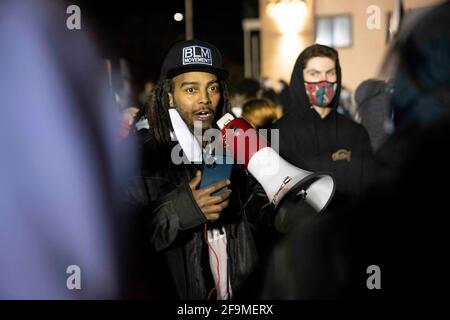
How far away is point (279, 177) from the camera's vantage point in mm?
2205

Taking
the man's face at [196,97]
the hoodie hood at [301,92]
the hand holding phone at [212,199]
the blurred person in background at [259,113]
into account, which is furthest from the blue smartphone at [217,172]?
the blurred person in background at [259,113]

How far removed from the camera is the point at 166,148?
8.37ft

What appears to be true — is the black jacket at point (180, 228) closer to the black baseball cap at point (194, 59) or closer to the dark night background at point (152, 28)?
the black baseball cap at point (194, 59)

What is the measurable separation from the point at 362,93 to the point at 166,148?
2.79 meters

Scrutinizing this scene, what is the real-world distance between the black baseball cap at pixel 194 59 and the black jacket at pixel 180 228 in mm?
320

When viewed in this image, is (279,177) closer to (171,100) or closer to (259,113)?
(171,100)

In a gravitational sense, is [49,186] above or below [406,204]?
below

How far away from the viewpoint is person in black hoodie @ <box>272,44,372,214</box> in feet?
11.9

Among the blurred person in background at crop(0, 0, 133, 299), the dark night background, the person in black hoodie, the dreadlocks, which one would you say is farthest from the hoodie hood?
the blurred person in background at crop(0, 0, 133, 299)

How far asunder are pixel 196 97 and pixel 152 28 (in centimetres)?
1003

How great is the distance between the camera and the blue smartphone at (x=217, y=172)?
2311mm

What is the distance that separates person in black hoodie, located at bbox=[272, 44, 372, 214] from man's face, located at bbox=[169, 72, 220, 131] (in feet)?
3.47

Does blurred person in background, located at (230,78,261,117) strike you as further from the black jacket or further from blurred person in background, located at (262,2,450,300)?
blurred person in background, located at (262,2,450,300)

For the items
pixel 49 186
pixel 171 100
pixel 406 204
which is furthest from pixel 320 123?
pixel 406 204
